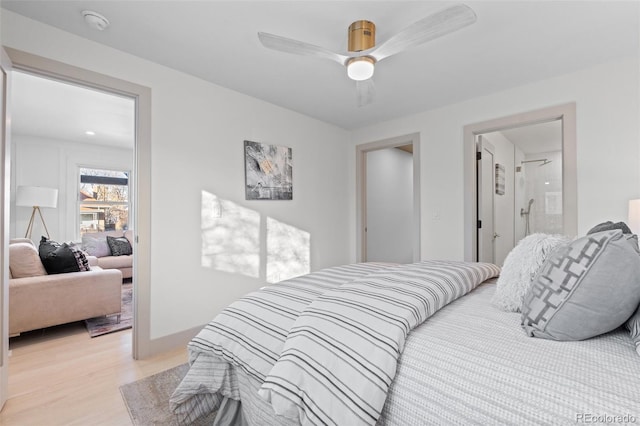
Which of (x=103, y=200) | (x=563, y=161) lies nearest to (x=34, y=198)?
(x=103, y=200)

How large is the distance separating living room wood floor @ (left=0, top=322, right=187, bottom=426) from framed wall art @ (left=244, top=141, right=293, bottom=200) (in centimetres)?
168

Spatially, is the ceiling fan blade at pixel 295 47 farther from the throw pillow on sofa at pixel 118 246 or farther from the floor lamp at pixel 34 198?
the floor lamp at pixel 34 198

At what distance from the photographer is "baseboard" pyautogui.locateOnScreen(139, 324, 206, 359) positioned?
239cm

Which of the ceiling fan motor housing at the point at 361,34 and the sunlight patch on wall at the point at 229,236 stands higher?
the ceiling fan motor housing at the point at 361,34

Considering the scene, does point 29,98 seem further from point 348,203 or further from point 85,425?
point 348,203

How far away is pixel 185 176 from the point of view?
2.64 meters

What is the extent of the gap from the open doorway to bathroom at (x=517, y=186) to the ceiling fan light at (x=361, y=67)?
204 cm

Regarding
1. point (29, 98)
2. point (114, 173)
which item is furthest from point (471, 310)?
point (114, 173)

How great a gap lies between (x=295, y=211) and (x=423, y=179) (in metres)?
1.61

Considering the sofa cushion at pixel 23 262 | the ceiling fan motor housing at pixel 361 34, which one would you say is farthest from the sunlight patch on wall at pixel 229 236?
the ceiling fan motor housing at pixel 361 34

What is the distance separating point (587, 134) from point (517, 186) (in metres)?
2.61

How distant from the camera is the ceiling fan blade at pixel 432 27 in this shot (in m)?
1.40

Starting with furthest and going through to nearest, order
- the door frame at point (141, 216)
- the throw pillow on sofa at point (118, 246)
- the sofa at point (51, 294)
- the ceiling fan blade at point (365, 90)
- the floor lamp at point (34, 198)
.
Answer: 1. the throw pillow on sofa at point (118, 246)
2. the floor lamp at point (34, 198)
3. the sofa at point (51, 294)
4. the door frame at point (141, 216)
5. the ceiling fan blade at point (365, 90)
